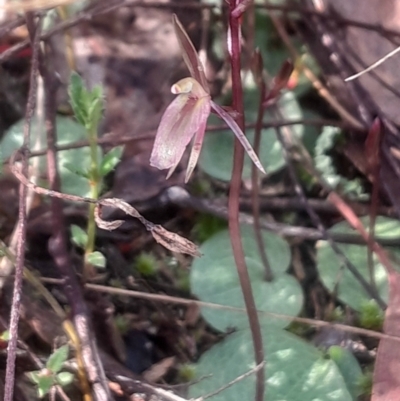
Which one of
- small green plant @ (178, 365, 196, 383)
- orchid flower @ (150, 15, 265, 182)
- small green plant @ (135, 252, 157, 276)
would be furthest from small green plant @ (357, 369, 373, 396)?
orchid flower @ (150, 15, 265, 182)

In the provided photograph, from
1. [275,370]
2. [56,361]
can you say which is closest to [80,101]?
[56,361]

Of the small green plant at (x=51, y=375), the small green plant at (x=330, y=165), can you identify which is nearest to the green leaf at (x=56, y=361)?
the small green plant at (x=51, y=375)

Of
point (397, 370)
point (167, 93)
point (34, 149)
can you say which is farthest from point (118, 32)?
point (397, 370)

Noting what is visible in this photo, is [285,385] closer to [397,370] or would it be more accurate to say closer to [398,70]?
[397,370]

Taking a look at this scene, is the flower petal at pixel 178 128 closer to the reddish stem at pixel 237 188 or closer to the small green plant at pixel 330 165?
the reddish stem at pixel 237 188

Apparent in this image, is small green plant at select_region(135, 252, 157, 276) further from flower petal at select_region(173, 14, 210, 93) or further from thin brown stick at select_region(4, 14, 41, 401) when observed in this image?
flower petal at select_region(173, 14, 210, 93)

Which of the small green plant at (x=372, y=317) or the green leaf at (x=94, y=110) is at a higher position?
the green leaf at (x=94, y=110)
